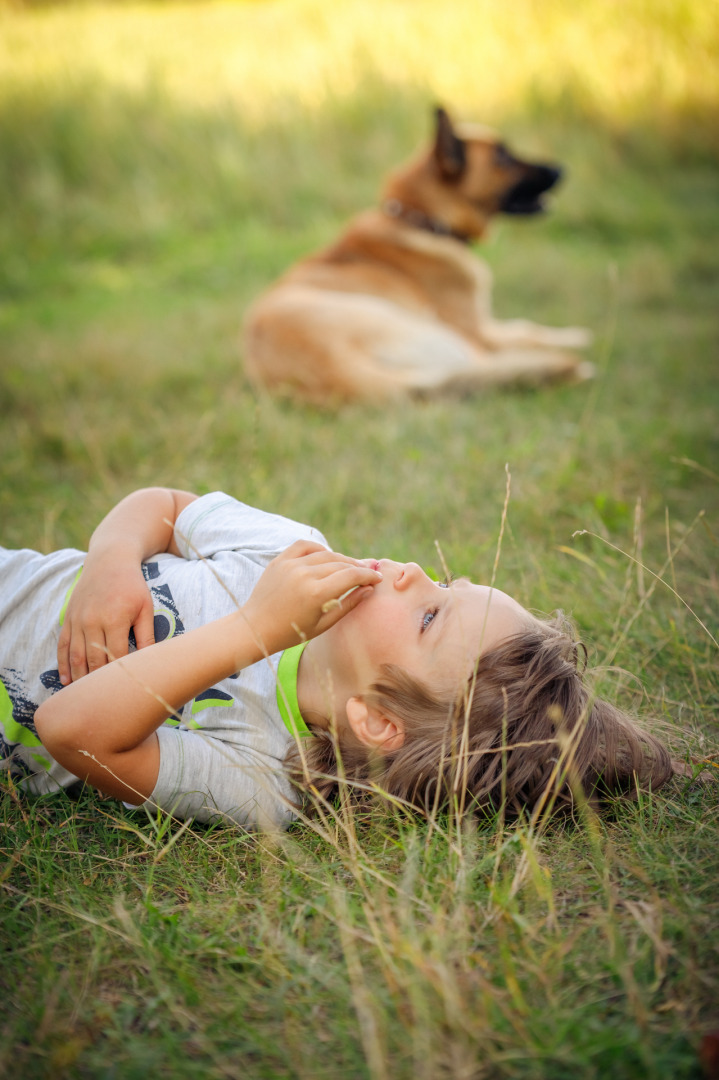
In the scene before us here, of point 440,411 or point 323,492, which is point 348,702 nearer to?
point 323,492

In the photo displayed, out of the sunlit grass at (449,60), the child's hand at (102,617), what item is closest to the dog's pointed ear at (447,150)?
the child's hand at (102,617)

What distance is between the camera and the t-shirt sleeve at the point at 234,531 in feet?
5.22

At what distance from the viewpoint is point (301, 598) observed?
126cm

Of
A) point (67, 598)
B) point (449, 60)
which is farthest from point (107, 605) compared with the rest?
point (449, 60)

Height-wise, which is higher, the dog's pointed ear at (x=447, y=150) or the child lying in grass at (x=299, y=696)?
the dog's pointed ear at (x=447, y=150)

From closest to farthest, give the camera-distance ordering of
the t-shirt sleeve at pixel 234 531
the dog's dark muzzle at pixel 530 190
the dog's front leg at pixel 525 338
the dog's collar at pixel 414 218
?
1. the t-shirt sleeve at pixel 234 531
2. the dog's front leg at pixel 525 338
3. the dog's collar at pixel 414 218
4. the dog's dark muzzle at pixel 530 190

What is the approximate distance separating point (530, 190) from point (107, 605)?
4.56 meters

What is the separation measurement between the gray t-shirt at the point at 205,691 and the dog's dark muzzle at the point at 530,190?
4048 millimetres

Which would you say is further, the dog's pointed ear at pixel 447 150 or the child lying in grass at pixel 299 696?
the dog's pointed ear at pixel 447 150

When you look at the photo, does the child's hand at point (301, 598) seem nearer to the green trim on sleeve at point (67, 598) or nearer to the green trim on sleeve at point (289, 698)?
the green trim on sleeve at point (289, 698)

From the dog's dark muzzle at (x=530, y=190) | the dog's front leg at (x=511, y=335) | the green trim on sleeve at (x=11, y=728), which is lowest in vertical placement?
the green trim on sleeve at (x=11, y=728)

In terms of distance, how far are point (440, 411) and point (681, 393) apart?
3.92ft

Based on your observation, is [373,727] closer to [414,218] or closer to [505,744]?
[505,744]

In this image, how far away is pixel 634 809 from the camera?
51.8 inches
